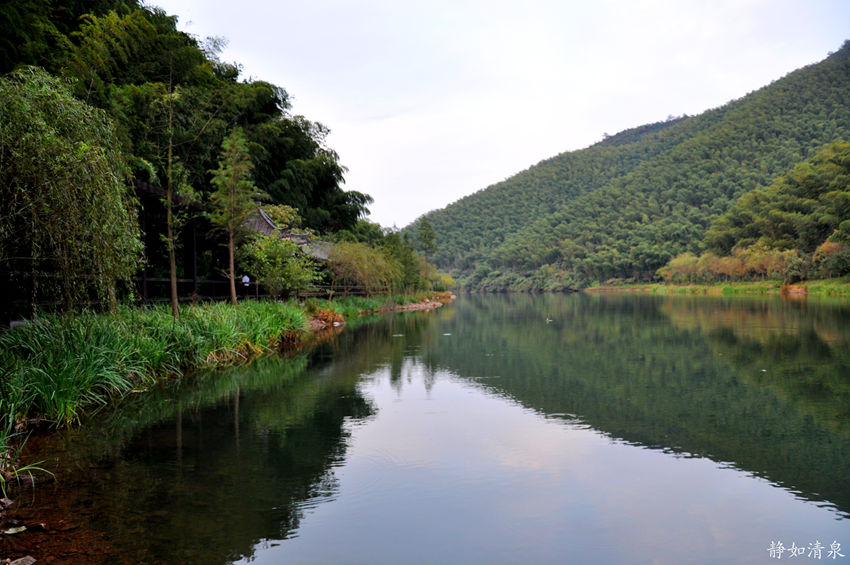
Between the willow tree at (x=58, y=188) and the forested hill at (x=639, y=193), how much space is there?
10108 centimetres

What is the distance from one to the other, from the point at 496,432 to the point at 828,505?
3.99m

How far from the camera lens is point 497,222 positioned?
522 feet

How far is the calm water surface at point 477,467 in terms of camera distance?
16.0 feet

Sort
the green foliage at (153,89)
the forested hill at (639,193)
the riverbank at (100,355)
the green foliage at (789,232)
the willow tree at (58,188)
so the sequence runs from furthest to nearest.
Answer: the forested hill at (639,193) → the green foliage at (789,232) → the green foliage at (153,89) → the riverbank at (100,355) → the willow tree at (58,188)

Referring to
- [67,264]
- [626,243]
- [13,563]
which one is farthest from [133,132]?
[626,243]

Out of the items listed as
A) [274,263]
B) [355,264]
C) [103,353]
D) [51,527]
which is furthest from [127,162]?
[355,264]

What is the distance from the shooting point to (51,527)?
16.3 feet

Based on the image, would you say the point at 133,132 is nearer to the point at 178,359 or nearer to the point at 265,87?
the point at 178,359

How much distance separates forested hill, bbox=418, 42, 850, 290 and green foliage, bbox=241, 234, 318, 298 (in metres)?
87.4

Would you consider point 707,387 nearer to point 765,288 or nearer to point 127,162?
point 127,162

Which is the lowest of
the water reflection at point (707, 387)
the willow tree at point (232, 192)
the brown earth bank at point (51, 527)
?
the water reflection at point (707, 387)

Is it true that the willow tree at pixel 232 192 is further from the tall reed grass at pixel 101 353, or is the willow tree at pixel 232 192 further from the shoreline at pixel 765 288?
the shoreline at pixel 765 288

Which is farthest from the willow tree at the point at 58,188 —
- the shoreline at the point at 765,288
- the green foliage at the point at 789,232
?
the green foliage at the point at 789,232

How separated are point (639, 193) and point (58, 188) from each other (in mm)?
130829
